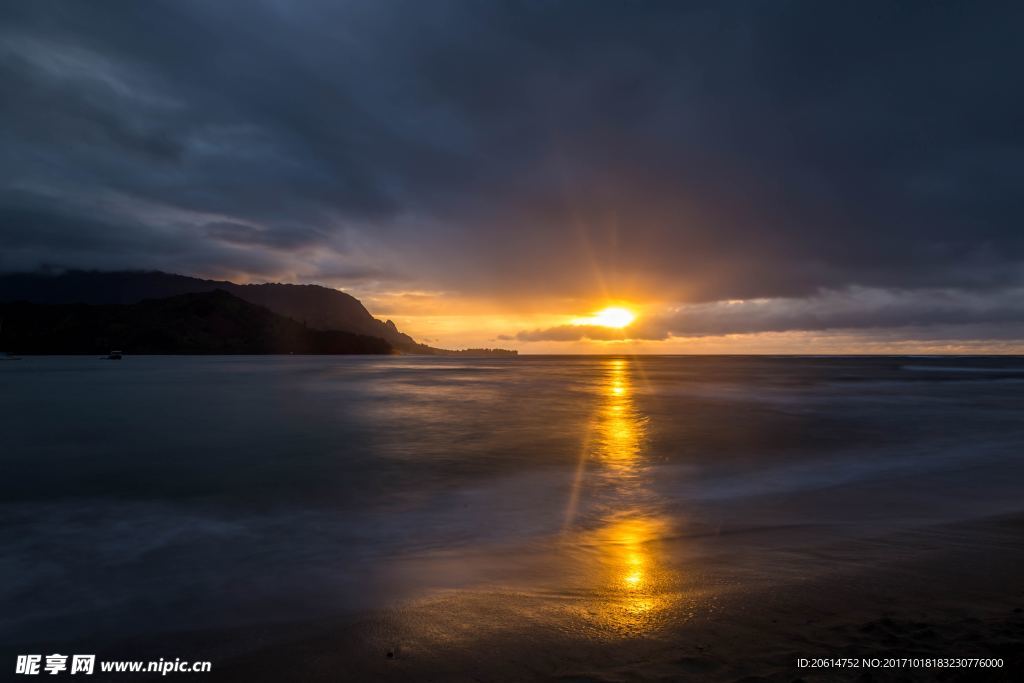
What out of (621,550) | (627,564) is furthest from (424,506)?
(627,564)

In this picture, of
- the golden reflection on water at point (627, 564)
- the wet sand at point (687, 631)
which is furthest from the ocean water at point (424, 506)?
the wet sand at point (687, 631)

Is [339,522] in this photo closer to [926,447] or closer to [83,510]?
[83,510]

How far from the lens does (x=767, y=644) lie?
520 cm

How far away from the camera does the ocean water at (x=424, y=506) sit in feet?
23.0

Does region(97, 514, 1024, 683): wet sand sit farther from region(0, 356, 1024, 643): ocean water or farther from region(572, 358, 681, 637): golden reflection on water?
region(0, 356, 1024, 643): ocean water

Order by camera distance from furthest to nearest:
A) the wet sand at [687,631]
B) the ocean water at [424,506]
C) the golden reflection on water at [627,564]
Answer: the ocean water at [424,506] → the golden reflection on water at [627,564] → the wet sand at [687,631]

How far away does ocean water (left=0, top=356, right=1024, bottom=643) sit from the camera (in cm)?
700

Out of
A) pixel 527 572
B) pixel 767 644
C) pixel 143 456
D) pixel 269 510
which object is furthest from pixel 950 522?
pixel 143 456

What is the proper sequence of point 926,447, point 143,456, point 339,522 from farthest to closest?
point 926,447 → point 143,456 → point 339,522

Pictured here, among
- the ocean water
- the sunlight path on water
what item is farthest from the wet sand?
the ocean water

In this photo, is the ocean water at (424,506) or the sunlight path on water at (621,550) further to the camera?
the ocean water at (424,506)

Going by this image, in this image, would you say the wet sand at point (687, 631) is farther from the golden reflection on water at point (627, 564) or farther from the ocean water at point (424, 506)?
the ocean water at point (424, 506)

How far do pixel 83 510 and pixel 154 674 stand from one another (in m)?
8.29

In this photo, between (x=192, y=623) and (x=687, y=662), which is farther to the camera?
(x=192, y=623)
